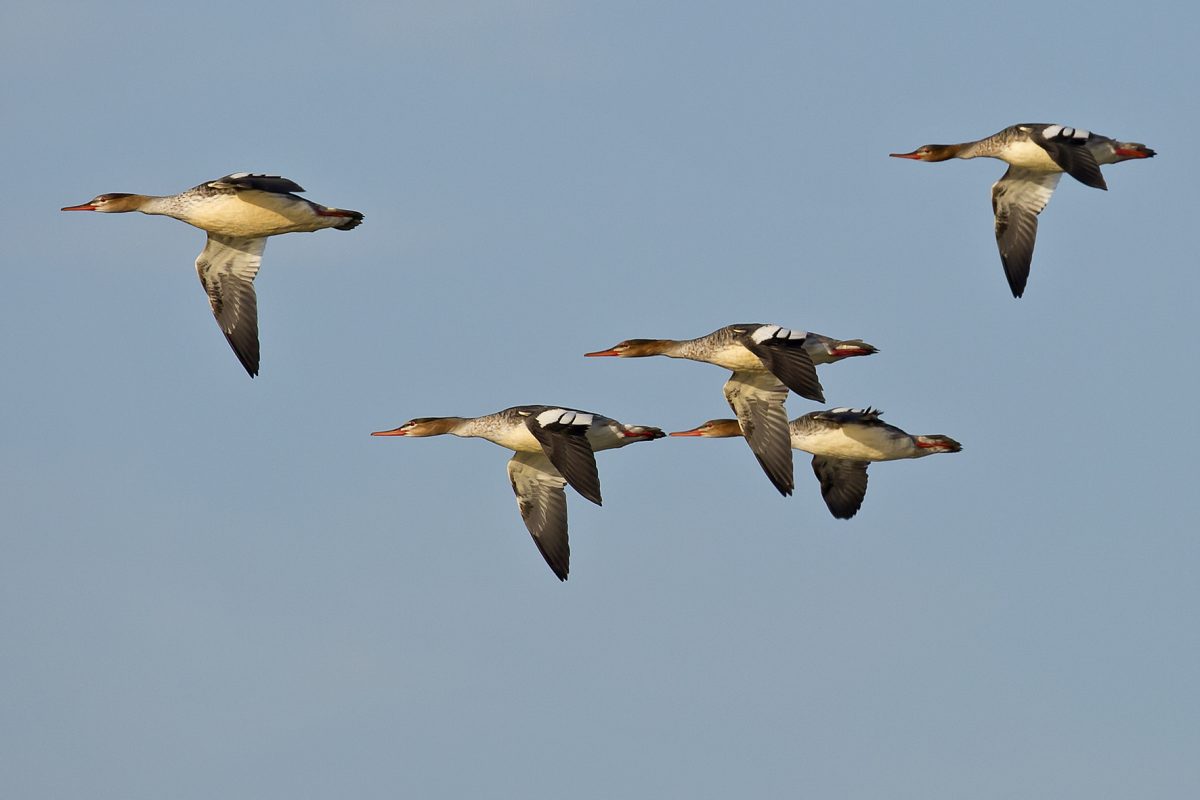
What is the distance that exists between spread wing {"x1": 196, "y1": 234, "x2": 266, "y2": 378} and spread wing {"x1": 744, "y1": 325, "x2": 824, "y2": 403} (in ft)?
20.3

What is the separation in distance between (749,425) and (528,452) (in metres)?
2.82

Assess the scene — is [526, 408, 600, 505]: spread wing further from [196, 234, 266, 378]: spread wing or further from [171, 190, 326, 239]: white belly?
[196, 234, 266, 378]: spread wing

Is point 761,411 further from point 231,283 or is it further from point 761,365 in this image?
point 231,283

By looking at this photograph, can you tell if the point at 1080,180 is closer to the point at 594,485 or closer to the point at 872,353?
the point at 872,353

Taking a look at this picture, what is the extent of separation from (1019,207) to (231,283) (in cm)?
1060

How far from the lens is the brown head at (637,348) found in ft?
97.8

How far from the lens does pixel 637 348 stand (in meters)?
30.1

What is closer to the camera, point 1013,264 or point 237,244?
point 237,244

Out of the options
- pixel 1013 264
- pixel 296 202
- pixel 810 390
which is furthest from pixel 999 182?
pixel 296 202

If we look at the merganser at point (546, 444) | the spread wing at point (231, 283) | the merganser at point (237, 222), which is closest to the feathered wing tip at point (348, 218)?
the merganser at point (237, 222)

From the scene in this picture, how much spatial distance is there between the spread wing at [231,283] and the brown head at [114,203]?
1013 millimetres

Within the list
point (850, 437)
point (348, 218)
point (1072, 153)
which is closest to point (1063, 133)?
point (1072, 153)

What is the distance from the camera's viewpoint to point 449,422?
29.5 meters

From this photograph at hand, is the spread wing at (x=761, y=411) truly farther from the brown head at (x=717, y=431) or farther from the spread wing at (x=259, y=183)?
the spread wing at (x=259, y=183)
